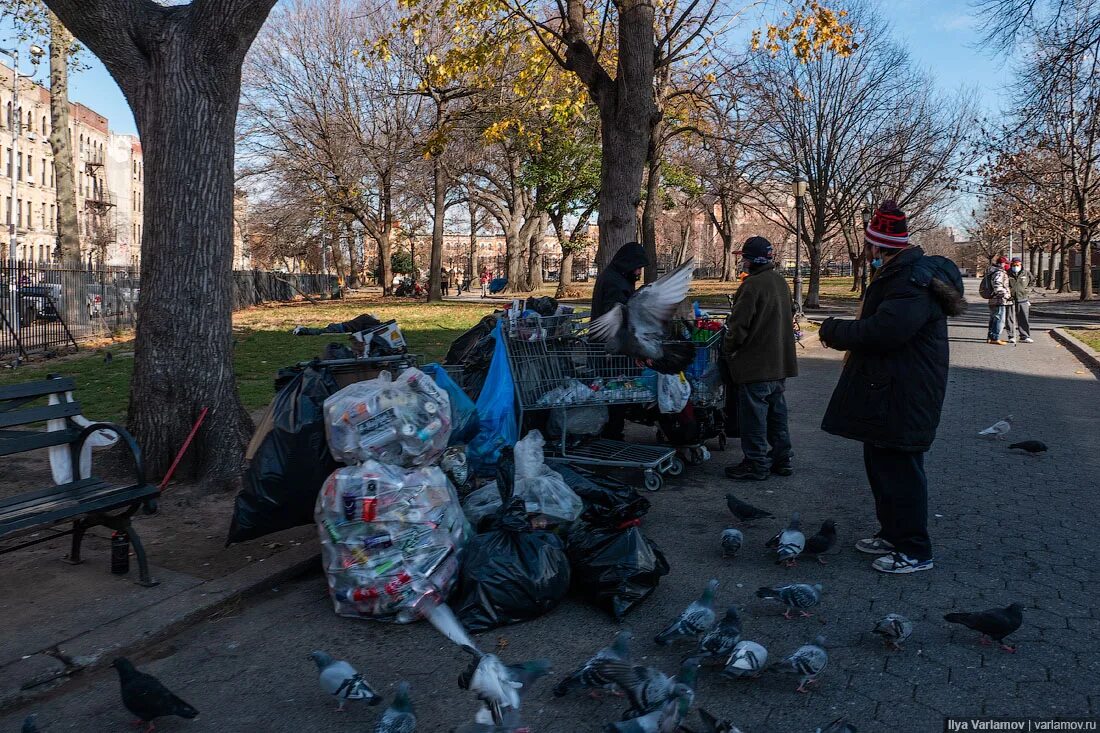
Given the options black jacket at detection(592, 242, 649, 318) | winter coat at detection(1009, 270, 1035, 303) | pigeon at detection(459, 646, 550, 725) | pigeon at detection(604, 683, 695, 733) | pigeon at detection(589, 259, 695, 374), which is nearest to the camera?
pigeon at detection(604, 683, 695, 733)

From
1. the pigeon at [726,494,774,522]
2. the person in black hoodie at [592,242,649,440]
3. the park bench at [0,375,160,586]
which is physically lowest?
the pigeon at [726,494,774,522]

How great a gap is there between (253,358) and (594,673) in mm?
11775

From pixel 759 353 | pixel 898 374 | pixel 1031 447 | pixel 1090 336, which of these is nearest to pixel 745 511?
pixel 898 374

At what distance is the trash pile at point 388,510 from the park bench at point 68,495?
40.2 inches

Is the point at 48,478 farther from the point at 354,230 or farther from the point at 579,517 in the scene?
the point at 354,230

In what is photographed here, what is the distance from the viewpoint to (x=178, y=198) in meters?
5.51

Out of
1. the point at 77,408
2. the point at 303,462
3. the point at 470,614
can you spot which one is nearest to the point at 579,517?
the point at 470,614

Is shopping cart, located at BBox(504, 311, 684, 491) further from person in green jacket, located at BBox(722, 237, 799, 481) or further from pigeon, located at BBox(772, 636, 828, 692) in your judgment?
pigeon, located at BBox(772, 636, 828, 692)

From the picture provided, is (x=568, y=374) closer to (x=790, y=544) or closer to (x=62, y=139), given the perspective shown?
(x=790, y=544)

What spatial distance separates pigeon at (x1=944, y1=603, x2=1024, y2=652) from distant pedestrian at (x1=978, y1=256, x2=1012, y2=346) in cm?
1523

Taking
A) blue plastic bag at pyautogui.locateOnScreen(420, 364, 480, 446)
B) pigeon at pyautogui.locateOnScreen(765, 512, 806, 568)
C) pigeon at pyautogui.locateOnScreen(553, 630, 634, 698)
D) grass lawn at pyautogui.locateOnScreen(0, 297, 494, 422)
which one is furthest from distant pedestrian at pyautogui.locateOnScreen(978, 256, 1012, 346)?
pigeon at pyautogui.locateOnScreen(553, 630, 634, 698)

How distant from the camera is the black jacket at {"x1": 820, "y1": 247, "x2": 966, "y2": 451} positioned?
4.20 metres

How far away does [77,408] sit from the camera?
15.5ft

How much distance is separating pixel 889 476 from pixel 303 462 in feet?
10.2
